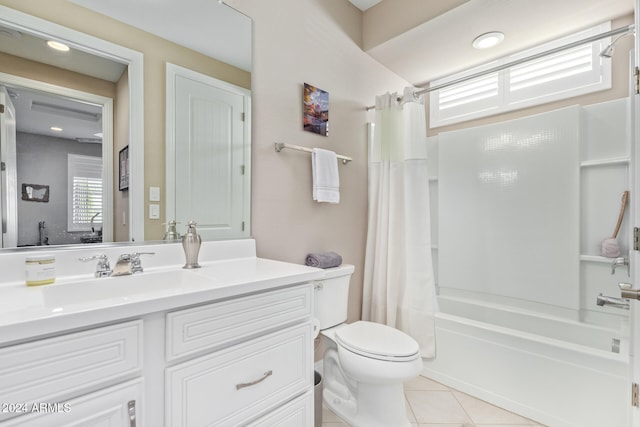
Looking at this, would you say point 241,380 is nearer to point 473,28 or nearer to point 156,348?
point 156,348

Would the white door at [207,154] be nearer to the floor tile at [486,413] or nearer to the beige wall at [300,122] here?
the beige wall at [300,122]

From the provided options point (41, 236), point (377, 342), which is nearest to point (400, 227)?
point (377, 342)

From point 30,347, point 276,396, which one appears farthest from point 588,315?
point 30,347

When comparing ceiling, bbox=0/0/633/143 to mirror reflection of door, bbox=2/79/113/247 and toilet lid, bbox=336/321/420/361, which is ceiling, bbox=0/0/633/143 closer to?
mirror reflection of door, bbox=2/79/113/247

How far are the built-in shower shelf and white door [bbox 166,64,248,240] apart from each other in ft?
7.10

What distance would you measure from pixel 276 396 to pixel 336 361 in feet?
2.38

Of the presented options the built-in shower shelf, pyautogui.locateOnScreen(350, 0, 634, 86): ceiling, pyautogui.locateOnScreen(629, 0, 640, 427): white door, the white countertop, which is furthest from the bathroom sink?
the built-in shower shelf

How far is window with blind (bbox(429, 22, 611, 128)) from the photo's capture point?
2031mm

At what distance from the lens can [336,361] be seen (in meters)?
1.68

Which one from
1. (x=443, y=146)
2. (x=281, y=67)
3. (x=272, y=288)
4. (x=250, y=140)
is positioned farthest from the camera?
(x=443, y=146)

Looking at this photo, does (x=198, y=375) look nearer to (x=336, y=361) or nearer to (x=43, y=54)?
(x=336, y=361)

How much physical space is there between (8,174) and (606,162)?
2.97 m

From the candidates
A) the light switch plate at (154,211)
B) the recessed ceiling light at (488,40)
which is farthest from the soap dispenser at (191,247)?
the recessed ceiling light at (488,40)

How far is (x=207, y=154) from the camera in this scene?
146 cm
